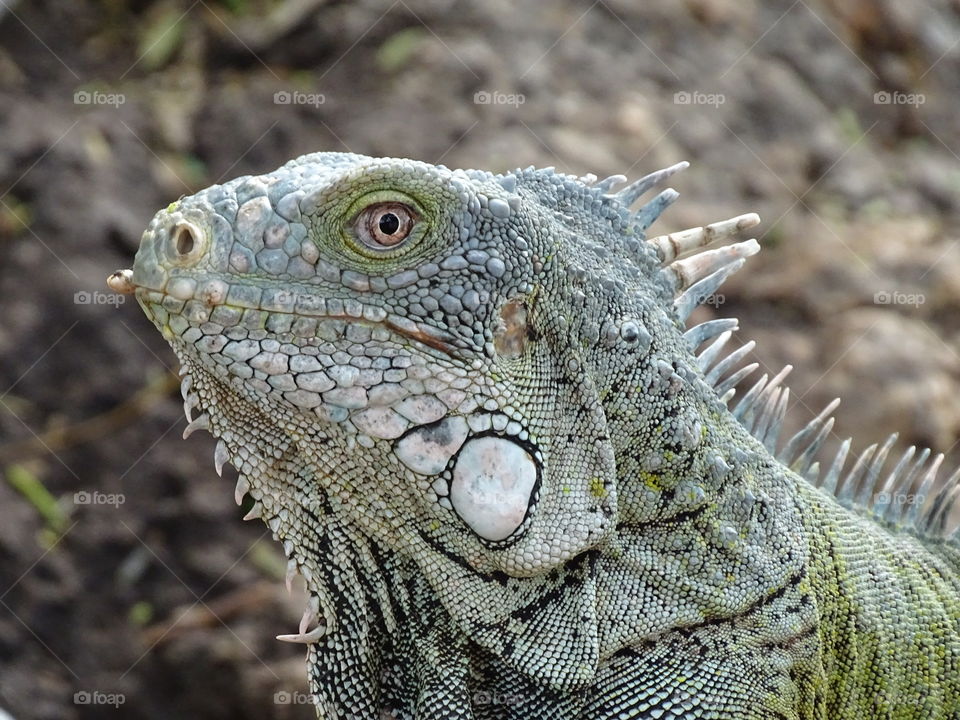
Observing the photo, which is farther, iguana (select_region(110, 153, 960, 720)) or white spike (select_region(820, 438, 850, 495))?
white spike (select_region(820, 438, 850, 495))

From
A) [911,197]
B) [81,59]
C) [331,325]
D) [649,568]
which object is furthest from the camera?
[911,197]

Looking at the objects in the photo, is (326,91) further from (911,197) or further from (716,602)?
(716,602)

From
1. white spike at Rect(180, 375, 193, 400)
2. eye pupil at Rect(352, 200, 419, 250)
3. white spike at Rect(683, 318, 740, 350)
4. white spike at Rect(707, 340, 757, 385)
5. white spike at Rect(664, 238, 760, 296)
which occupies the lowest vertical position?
white spike at Rect(707, 340, 757, 385)

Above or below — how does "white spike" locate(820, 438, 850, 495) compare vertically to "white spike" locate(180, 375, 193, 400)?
below

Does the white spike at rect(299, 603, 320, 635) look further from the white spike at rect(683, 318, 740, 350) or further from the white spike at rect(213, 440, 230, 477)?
the white spike at rect(683, 318, 740, 350)

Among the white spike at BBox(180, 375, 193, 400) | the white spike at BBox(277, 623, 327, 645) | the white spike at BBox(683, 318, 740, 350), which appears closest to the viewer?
the white spike at BBox(180, 375, 193, 400)

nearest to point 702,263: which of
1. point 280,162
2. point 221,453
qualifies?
point 221,453

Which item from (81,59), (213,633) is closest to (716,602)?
(213,633)

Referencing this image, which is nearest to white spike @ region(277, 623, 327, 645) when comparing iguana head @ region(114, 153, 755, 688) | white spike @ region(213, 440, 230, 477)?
iguana head @ region(114, 153, 755, 688)
